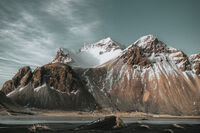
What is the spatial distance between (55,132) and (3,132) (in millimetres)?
11098

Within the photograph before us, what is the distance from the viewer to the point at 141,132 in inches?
1994

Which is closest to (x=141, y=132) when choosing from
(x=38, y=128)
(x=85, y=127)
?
(x=85, y=127)

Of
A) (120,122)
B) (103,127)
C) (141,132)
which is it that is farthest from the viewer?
(120,122)

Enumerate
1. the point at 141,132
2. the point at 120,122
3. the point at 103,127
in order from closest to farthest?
the point at 141,132 < the point at 103,127 < the point at 120,122

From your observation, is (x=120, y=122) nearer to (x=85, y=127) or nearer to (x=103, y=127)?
(x=103, y=127)

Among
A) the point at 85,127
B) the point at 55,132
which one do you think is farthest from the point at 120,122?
the point at 55,132

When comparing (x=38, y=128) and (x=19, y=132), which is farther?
(x=38, y=128)

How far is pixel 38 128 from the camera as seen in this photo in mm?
53156

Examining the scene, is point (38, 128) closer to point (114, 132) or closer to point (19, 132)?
point (19, 132)

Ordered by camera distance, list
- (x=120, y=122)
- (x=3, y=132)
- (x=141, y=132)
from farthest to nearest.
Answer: (x=120, y=122) → (x=141, y=132) → (x=3, y=132)

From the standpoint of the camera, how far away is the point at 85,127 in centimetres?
5612

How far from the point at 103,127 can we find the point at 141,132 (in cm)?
931

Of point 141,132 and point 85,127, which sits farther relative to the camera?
point 85,127

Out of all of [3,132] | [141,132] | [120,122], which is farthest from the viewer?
[120,122]
